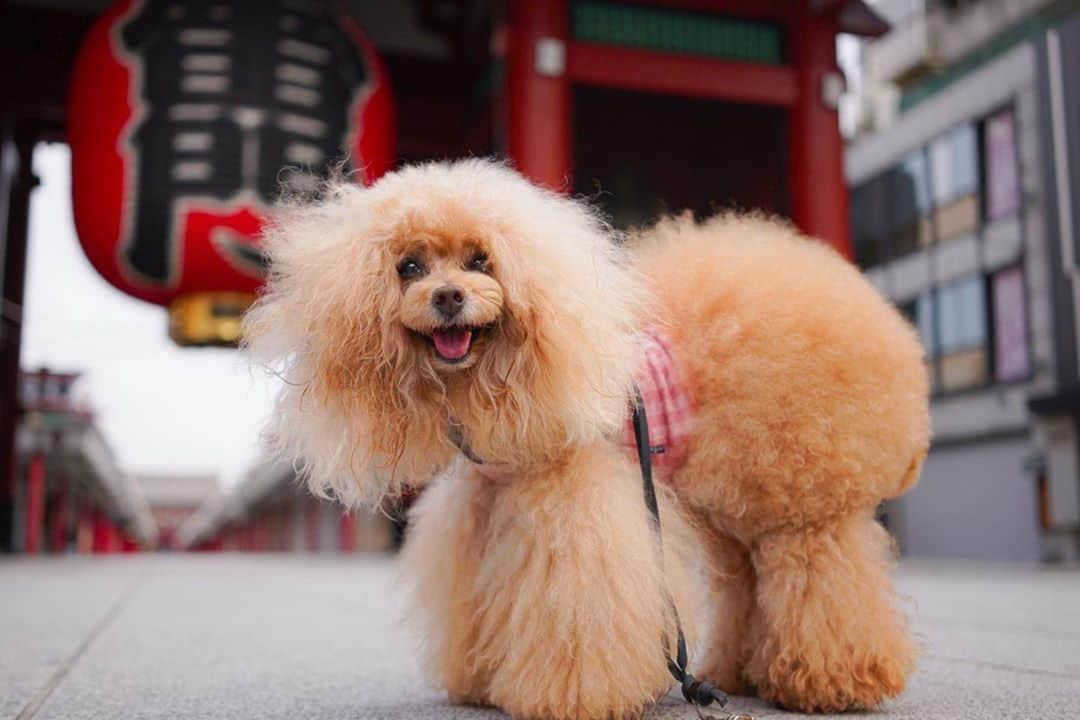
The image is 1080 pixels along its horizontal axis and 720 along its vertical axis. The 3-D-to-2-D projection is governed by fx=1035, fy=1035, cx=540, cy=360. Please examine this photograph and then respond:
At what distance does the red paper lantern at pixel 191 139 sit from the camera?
19.2 feet

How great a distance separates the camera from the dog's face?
185cm

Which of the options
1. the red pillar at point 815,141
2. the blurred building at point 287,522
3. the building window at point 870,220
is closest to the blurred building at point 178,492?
the blurred building at point 287,522

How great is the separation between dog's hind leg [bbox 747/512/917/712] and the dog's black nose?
84cm

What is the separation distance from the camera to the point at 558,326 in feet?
6.29

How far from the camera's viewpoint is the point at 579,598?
186 centimetres

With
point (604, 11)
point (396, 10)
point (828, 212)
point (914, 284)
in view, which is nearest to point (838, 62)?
point (828, 212)

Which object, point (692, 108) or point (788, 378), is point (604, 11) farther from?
point (788, 378)

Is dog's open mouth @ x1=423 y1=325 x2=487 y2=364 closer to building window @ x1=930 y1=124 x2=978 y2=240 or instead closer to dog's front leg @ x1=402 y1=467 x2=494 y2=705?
dog's front leg @ x1=402 y1=467 x2=494 y2=705

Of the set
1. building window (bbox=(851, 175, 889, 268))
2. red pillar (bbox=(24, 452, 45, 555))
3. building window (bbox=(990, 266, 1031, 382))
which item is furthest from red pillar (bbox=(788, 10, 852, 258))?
red pillar (bbox=(24, 452, 45, 555))

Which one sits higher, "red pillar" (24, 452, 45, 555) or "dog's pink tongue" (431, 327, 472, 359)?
"dog's pink tongue" (431, 327, 472, 359)

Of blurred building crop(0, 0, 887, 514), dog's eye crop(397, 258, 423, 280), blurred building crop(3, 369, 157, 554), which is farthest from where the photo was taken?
blurred building crop(3, 369, 157, 554)

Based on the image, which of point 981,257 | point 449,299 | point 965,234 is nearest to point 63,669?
point 449,299

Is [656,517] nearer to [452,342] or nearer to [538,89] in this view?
[452,342]

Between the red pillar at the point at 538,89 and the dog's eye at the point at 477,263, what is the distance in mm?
4627
